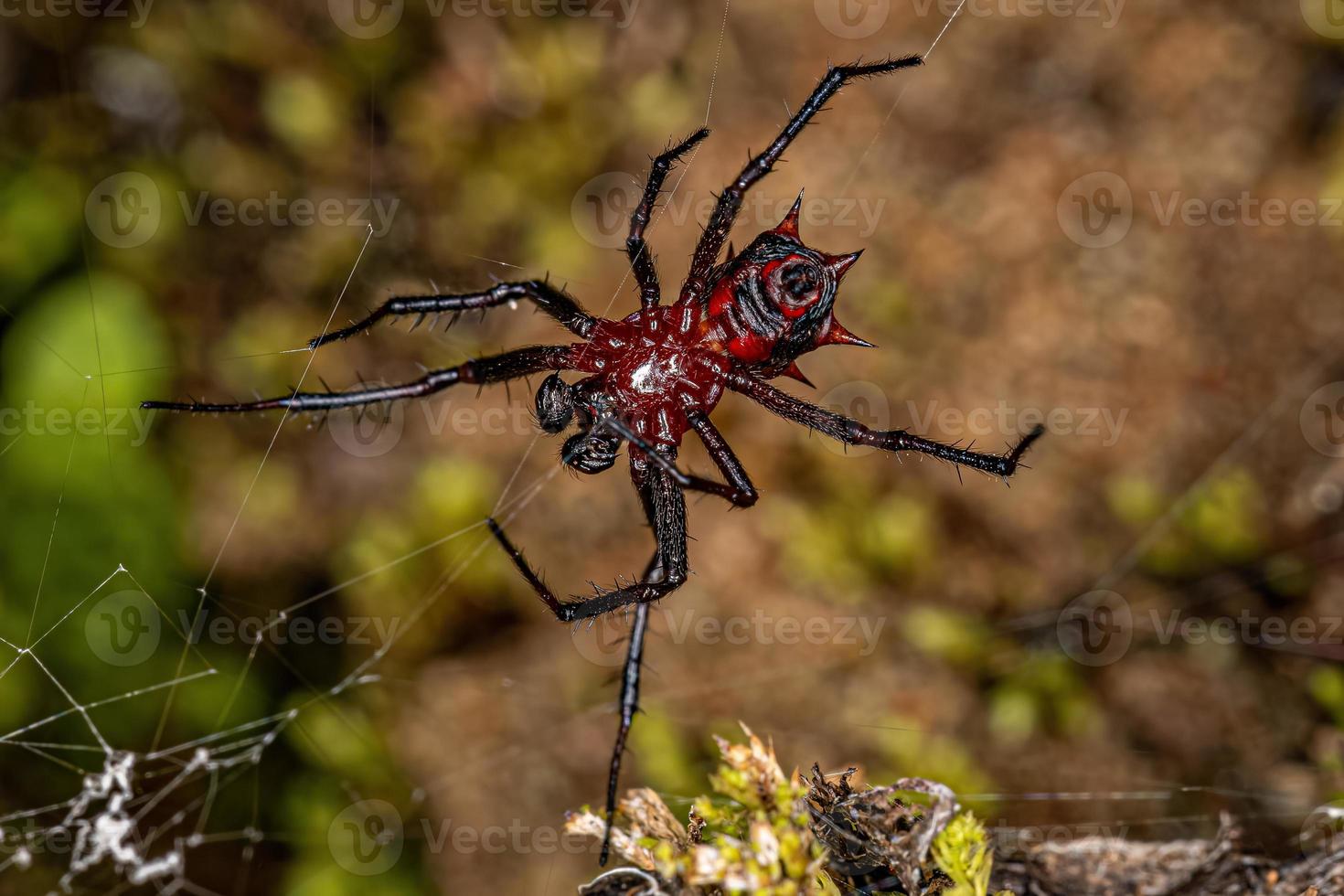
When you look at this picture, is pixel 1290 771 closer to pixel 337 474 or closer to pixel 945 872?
pixel 945 872

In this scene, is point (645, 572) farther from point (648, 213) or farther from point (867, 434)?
point (648, 213)

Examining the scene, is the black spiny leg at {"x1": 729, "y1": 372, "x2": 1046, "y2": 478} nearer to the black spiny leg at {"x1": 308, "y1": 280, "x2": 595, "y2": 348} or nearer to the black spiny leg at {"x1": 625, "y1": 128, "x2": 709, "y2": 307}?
the black spiny leg at {"x1": 625, "y1": 128, "x2": 709, "y2": 307}

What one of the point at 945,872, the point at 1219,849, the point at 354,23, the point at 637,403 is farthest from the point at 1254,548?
the point at 354,23

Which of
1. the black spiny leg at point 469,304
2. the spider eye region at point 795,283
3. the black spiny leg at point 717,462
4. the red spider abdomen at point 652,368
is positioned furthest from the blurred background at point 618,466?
the spider eye region at point 795,283

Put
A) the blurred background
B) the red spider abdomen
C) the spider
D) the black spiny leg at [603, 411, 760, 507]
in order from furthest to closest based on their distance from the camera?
the blurred background
the red spider abdomen
the spider
the black spiny leg at [603, 411, 760, 507]

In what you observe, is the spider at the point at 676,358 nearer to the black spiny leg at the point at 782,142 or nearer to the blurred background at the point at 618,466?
the black spiny leg at the point at 782,142

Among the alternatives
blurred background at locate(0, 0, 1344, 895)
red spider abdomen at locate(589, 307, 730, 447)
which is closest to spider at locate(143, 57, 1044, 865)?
red spider abdomen at locate(589, 307, 730, 447)
